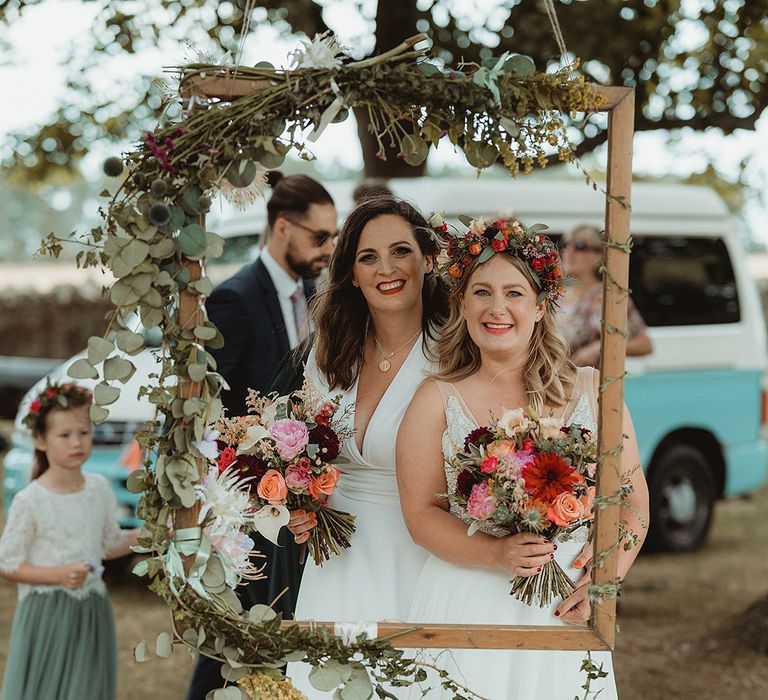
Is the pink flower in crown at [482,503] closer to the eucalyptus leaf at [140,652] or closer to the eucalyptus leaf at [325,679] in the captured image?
the eucalyptus leaf at [325,679]

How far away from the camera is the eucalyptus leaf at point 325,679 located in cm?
221

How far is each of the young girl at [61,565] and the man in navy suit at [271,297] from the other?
16.9 inches

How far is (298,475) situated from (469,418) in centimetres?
48

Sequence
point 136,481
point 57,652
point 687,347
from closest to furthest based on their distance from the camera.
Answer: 1. point 136,481
2. point 57,652
3. point 687,347

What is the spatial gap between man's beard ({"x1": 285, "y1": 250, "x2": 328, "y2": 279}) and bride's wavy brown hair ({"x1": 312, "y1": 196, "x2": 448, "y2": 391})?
30.3 inches

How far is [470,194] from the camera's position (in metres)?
6.50

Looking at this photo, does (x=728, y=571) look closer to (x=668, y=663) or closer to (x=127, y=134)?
(x=668, y=663)

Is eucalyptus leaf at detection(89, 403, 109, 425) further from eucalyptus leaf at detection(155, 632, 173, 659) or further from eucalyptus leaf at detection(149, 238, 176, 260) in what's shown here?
eucalyptus leaf at detection(155, 632, 173, 659)

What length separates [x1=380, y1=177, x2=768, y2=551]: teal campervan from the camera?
274 inches

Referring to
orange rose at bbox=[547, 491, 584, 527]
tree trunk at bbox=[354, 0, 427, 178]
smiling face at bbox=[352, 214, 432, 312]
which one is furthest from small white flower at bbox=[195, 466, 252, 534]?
tree trunk at bbox=[354, 0, 427, 178]

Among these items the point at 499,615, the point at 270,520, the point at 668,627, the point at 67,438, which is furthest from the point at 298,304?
the point at 668,627

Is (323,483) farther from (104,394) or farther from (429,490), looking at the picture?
(104,394)

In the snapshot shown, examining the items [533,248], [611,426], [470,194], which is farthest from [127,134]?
[611,426]

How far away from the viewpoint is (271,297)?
3859 mm
